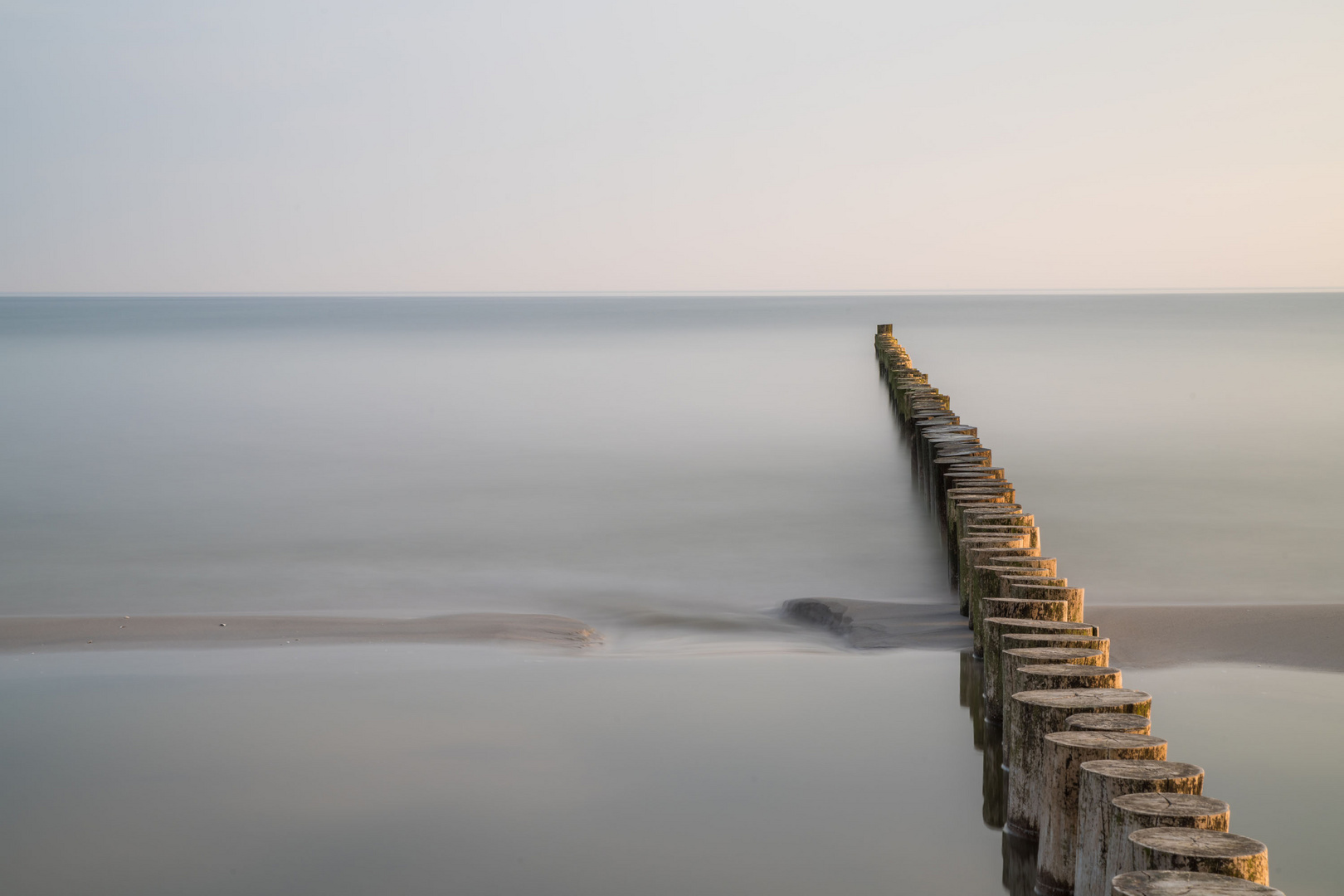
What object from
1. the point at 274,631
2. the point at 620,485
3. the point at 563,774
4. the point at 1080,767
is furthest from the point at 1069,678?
the point at 620,485

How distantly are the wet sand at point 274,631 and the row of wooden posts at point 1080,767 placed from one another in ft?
8.62

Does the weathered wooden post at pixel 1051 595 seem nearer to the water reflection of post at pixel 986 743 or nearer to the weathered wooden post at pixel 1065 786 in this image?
the water reflection of post at pixel 986 743

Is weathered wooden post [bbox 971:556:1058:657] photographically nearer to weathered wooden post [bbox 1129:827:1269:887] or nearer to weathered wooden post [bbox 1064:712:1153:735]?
weathered wooden post [bbox 1064:712:1153:735]

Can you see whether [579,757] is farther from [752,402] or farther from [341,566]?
[752,402]

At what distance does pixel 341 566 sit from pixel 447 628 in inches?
111

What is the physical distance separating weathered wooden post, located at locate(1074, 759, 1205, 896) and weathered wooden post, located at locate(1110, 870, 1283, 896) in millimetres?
266

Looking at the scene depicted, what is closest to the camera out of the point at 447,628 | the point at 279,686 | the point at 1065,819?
the point at 1065,819

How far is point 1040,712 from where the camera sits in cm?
329

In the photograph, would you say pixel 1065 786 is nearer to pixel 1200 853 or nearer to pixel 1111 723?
pixel 1111 723

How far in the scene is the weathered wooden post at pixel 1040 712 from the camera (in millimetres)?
3238

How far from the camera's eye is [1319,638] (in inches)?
244

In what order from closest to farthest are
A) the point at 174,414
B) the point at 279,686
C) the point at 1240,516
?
the point at 279,686, the point at 1240,516, the point at 174,414

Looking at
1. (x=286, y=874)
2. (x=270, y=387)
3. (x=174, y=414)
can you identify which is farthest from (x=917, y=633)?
(x=270, y=387)

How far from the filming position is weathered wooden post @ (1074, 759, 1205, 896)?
273 cm
